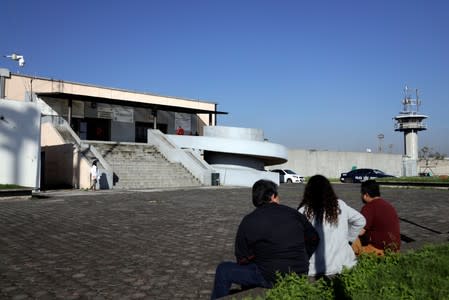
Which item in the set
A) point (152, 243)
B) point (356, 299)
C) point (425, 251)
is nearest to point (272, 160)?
point (152, 243)

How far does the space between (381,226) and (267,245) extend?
87.6 inches

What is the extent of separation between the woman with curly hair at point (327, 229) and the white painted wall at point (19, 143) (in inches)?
651

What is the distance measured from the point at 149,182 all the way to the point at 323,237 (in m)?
20.8

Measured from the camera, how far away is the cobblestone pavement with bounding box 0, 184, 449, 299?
5559 millimetres

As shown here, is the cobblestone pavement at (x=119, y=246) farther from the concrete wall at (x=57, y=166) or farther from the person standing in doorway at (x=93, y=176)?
the concrete wall at (x=57, y=166)

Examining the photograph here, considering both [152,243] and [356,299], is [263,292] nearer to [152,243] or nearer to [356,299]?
[356,299]

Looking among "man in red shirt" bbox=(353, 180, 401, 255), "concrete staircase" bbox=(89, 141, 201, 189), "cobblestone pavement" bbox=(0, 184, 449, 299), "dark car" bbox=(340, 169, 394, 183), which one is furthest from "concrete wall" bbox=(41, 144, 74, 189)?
"dark car" bbox=(340, 169, 394, 183)

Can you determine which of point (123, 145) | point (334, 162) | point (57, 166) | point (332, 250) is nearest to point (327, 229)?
point (332, 250)

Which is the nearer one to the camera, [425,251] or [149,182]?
[425,251]

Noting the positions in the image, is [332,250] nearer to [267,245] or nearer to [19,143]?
[267,245]

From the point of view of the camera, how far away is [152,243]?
331 inches

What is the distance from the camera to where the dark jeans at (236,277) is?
13.2ft

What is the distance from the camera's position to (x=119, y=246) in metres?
8.08

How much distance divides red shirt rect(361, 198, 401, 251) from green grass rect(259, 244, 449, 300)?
1.87 feet
